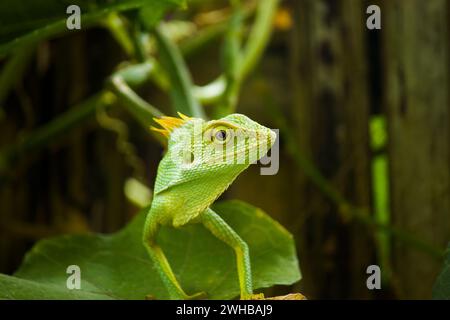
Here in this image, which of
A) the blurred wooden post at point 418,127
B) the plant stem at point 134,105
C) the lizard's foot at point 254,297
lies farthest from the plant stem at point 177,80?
the blurred wooden post at point 418,127

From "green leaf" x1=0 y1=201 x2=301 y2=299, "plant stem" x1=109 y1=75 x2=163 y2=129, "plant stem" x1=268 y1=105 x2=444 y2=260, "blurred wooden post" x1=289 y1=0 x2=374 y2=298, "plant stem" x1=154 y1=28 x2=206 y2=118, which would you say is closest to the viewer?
"green leaf" x1=0 y1=201 x2=301 y2=299

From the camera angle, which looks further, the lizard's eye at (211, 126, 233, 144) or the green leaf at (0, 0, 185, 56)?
the green leaf at (0, 0, 185, 56)

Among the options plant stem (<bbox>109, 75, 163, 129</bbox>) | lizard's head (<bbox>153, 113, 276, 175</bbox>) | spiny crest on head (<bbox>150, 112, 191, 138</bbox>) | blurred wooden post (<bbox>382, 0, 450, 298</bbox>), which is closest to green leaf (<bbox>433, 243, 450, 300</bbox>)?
lizard's head (<bbox>153, 113, 276, 175</bbox>)

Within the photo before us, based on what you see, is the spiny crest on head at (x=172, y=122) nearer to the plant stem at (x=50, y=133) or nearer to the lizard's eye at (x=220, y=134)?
the lizard's eye at (x=220, y=134)

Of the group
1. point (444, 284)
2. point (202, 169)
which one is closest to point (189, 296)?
point (202, 169)

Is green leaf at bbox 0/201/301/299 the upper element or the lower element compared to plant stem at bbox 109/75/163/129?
lower

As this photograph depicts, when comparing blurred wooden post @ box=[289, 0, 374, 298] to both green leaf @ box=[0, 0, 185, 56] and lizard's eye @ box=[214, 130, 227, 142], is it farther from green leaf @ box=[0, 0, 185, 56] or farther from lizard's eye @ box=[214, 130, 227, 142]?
lizard's eye @ box=[214, 130, 227, 142]

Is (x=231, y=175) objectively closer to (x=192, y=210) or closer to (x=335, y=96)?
(x=192, y=210)
